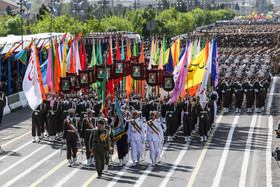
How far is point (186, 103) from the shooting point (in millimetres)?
26219

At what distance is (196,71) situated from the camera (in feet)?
91.0

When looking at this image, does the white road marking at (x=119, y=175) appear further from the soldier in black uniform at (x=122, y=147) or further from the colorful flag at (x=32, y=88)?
the colorful flag at (x=32, y=88)

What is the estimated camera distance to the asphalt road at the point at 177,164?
19.5m

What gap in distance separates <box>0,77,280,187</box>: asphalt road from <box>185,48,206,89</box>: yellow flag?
7.21 ft

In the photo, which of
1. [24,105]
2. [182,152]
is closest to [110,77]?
[182,152]

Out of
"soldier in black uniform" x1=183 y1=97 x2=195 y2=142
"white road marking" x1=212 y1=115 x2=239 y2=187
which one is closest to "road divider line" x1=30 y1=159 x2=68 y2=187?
"white road marking" x1=212 y1=115 x2=239 y2=187

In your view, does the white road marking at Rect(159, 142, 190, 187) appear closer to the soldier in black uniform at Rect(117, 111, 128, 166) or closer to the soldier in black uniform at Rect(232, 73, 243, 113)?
the soldier in black uniform at Rect(117, 111, 128, 166)

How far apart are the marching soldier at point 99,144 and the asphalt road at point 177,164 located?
0.46 meters

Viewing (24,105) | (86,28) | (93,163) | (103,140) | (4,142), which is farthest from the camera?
(86,28)

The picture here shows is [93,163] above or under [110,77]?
under

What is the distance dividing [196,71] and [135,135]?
6.96m

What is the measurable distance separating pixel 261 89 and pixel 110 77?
351 inches

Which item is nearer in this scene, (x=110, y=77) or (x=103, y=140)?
(x=103, y=140)

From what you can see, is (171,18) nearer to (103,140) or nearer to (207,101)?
(207,101)
